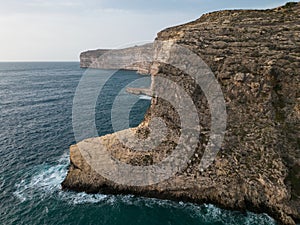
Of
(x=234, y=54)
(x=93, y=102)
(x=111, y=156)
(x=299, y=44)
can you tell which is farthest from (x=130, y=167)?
(x=93, y=102)

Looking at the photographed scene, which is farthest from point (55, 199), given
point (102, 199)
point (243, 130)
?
point (243, 130)

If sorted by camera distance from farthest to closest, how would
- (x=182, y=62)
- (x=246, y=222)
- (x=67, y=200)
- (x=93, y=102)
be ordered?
(x=93, y=102), (x=182, y=62), (x=67, y=200), (x=246, y=222)

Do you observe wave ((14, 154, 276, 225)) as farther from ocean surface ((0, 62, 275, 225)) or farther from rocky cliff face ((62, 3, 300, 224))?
rocky cliff face ((62, 3, 300, 224))

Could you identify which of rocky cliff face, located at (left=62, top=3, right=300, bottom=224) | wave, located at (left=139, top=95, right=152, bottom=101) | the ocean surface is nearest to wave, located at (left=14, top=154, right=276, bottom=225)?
the ocean surface

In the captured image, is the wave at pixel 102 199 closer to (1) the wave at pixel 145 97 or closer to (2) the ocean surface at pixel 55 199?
(2) the ocean surface at pixel 55 199

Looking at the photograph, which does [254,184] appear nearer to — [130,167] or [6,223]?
[130,167]

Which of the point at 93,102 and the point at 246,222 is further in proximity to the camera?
the point at 93,102

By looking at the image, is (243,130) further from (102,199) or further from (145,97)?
(145,97)

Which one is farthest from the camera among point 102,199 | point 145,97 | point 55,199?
point 145,97
